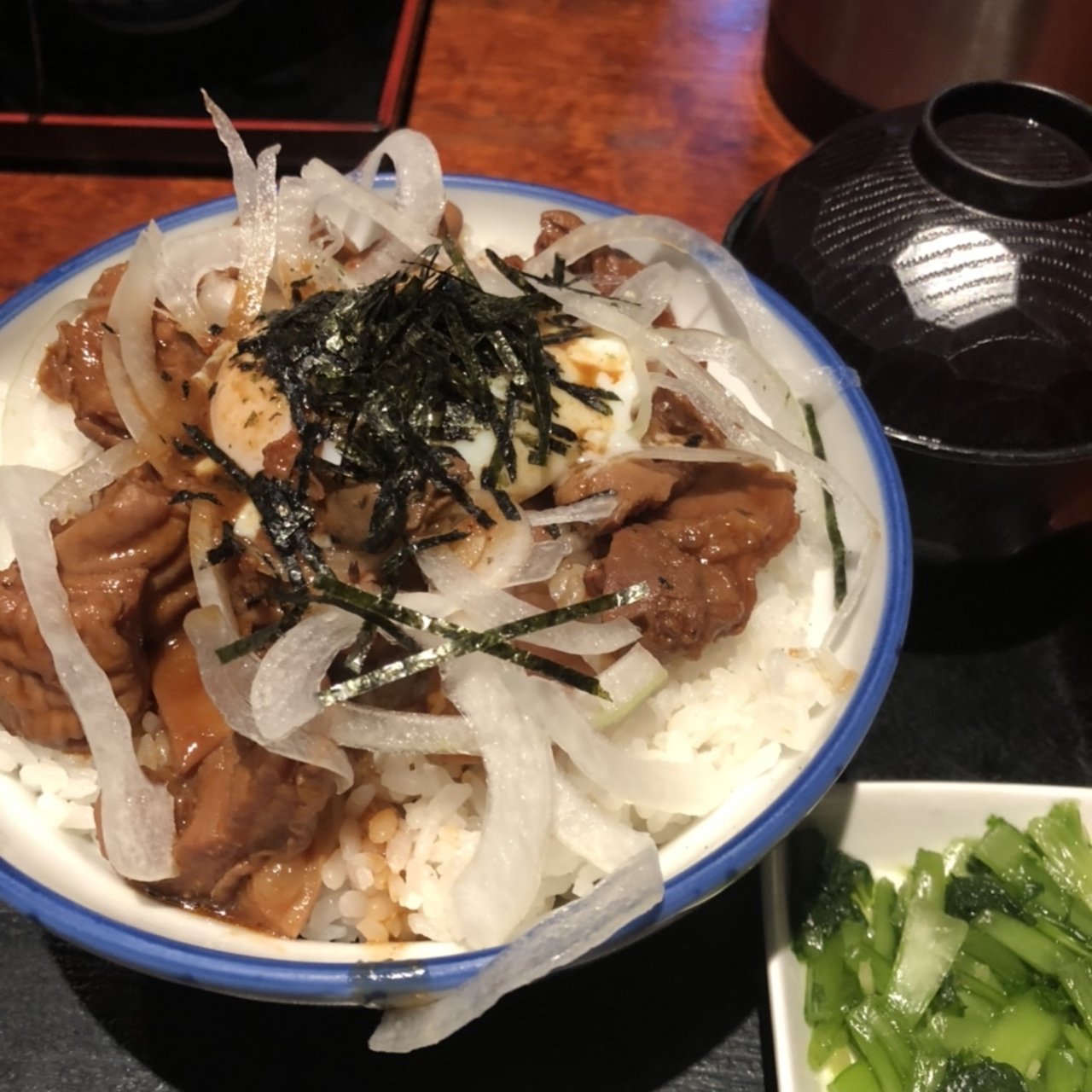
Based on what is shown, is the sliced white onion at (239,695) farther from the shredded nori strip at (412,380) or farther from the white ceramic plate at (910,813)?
the white ceramic plate at (910,813)

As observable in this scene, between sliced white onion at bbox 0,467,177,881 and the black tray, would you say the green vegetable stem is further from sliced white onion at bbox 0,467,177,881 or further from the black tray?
the black tray

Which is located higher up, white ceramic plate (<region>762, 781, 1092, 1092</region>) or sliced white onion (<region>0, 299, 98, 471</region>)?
sliced white onion (<region>0, 299, 98, 471</region>)

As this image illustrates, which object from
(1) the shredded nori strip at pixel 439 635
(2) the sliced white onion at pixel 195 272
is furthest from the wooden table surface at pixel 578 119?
(1) the shredded nori strip at pixel 439 635

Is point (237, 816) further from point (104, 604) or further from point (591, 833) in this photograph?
point (591, 833)

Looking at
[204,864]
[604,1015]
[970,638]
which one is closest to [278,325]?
[204,864]

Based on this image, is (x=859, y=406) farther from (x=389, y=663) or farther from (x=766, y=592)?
(x=389, y=663)

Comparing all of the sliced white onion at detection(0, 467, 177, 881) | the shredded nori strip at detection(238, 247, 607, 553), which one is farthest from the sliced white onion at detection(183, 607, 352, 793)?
the shredded nori strip at detection(238, 247, 607, 553)
